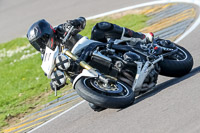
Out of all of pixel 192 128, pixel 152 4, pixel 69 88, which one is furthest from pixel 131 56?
pixel 152 4

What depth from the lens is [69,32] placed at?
6320mm

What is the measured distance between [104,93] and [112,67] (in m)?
0.55

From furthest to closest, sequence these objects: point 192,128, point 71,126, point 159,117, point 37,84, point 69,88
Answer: point 37,84
point 69,88
point 71,126
point 159,117
point 192,128

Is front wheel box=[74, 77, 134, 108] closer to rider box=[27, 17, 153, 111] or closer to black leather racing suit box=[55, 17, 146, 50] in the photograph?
rider box=[27, 17, 153, 111]

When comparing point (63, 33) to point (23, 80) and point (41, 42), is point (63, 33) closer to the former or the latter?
point (41, 42)

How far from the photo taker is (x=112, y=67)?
618 centimetres

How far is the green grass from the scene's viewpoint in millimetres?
8820

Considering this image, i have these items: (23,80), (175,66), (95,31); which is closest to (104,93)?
(95,31)

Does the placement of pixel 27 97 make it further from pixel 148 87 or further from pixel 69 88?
pixel 148 87

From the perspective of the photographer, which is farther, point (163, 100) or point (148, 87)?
point (148, 87)

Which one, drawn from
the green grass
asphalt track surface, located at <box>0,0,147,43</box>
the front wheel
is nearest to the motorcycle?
the front wheel

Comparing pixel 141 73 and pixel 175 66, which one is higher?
pixel 141 73

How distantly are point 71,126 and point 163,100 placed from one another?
1.35 metres

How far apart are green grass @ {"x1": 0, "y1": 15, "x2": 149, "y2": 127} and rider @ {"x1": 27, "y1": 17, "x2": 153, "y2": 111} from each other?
7.37ft
